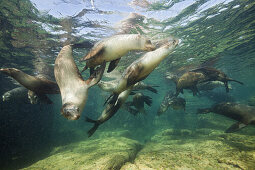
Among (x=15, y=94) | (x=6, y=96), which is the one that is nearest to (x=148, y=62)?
(x=6, y=96)

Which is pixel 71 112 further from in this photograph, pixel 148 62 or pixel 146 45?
pixel 146 45

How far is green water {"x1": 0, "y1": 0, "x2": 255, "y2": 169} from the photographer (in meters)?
4.02

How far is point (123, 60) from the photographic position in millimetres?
14555

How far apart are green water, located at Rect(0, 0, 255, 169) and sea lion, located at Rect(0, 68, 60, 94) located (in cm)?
231

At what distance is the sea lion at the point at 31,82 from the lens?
232 cm

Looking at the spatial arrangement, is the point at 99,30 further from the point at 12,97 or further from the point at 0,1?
the point at 12,97

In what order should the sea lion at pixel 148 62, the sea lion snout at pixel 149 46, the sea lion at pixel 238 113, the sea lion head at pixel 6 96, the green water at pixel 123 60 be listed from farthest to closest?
the sea lion head at pixel 6 96
the sea lion at pixel 238 113
the green water at pixel 123 60
the sea lion snout at pixel 149 46
the sea lion at pixel 148 62

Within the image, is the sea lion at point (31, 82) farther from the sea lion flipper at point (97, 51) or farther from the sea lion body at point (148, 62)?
the sea lion body at point (148, 62)

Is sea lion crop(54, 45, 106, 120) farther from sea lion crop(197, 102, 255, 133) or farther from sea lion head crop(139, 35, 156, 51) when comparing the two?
sea lion crop(197, 102, 255, 133)

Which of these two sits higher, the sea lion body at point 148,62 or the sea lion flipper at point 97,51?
the sea lion flipper at point 97,51

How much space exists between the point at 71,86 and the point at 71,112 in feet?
1.49

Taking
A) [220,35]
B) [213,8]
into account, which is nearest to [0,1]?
[213,8]

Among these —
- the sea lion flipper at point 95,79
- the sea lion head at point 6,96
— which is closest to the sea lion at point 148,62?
the sea lion flipper at point 95,79

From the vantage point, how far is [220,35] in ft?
38.9
